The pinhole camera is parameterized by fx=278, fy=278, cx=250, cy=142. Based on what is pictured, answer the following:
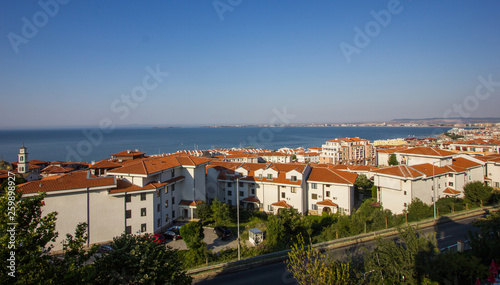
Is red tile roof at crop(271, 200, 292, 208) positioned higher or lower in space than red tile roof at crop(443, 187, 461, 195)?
lower

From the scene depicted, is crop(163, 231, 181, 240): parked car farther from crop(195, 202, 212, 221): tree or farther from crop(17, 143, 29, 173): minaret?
crop(17, 143, 29, 173): minaret

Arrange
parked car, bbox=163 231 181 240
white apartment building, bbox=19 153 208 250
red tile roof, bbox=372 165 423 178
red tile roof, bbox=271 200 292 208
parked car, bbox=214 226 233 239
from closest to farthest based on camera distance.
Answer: white apartment building, bbox=19 153 208 250, parked car, bbox=163 231 181 240, parked car, bbox=214 226 233 239, red tile roof, bbox=372 165 423 178, red tile roof, bbox=271 200 292 208

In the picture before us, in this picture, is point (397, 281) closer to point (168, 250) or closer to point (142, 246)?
point (168, 250)

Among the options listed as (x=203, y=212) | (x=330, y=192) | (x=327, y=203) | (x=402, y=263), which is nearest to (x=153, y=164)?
(x=203, y=212)

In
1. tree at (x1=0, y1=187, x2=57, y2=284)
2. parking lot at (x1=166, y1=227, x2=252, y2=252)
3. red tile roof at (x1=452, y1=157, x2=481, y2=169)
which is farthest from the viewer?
red tile roof at (x1=452, y1=157, x2=481, y2=169)

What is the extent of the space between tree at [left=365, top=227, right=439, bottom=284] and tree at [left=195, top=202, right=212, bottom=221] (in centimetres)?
1834

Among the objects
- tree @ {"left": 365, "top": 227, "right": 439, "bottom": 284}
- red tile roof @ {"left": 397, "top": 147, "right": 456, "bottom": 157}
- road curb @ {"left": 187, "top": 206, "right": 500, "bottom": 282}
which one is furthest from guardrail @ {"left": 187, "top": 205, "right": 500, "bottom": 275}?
red tile roof @ {"left": 397, "top": 147, "right": 456, "bottom": 157}

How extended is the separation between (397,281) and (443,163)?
2834 cm

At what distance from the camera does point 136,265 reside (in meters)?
6.46

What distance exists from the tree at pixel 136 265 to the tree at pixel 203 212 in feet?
58.9

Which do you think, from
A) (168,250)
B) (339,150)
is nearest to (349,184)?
(168,250)

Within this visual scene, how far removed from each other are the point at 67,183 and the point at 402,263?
19.5m

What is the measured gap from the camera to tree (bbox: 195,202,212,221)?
2475 centimetres

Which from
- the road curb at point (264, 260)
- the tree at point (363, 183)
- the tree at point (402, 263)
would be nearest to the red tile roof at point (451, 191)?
the tree at point (363, 183)
